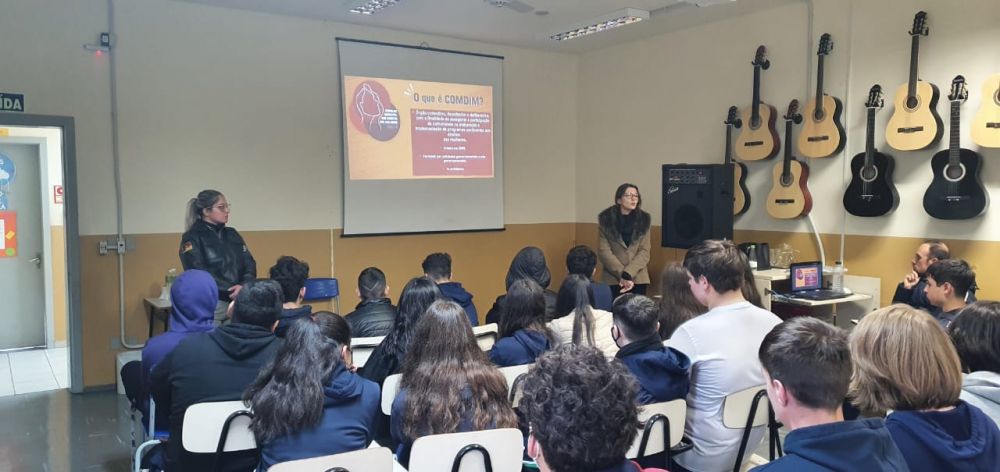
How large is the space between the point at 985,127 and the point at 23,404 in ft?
22.1

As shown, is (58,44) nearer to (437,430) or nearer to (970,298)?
(437,430)

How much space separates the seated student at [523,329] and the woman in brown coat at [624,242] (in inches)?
122

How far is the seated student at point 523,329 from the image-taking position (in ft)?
9.04

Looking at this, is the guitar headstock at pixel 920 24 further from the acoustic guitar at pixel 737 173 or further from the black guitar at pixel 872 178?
the acoustic guitar at pixel 737 173

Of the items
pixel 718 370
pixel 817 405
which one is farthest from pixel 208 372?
pixel 817 405

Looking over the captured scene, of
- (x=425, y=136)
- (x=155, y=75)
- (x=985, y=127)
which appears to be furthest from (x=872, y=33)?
(x=155, y=75)

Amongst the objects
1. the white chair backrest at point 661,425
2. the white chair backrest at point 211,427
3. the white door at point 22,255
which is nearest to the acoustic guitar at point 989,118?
the white chair backrest at point 661,425

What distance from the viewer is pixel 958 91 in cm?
426

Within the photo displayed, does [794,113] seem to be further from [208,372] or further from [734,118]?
[208,372]

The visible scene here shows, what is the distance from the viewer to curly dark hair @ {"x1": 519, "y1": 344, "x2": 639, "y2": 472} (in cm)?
119

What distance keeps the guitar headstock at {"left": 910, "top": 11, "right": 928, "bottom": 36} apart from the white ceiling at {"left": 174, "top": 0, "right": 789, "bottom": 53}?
109 cm

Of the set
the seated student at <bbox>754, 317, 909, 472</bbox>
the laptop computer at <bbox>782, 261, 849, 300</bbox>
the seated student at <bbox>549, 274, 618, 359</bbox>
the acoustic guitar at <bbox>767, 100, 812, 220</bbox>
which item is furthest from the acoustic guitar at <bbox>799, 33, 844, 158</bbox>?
the seated student at <bbox>754, 317, 909, 472</bbox>

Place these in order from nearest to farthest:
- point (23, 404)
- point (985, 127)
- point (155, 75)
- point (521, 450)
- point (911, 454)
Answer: point (911, 454), point (521, 450), point (985, 127), point (23, 404), point (155, 75)

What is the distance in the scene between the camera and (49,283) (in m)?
6.43
